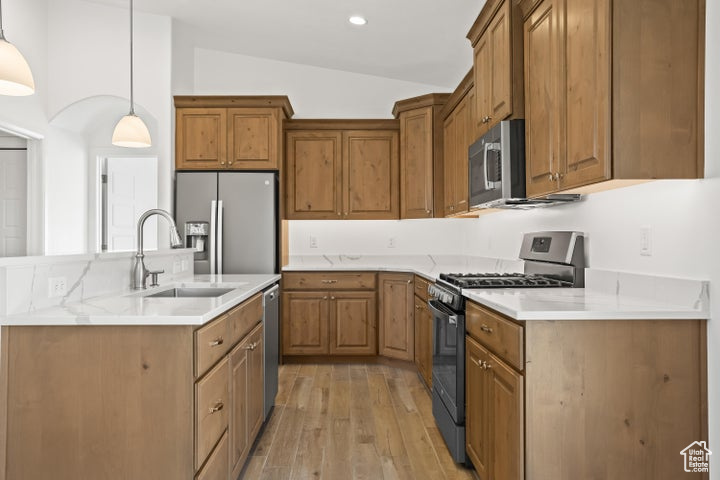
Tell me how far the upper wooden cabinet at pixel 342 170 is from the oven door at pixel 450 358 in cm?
210

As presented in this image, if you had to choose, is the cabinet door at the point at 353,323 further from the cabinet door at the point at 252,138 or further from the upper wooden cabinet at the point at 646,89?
the upper wooden cabinet at the point at 646,89

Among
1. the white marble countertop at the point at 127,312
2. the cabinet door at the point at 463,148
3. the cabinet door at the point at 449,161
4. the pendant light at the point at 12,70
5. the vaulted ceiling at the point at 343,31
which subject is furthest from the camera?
the cabinet door at the point at 449,161

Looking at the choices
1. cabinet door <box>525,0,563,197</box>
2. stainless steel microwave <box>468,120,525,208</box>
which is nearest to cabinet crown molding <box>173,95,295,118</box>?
stainless steel microwave <box>468,120,525,208</box>

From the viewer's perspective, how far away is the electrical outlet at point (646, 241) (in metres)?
1.96

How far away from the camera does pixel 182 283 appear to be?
2.80m

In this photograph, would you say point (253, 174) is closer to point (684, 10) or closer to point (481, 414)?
point (481, 414)

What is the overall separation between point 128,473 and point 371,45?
3880mm

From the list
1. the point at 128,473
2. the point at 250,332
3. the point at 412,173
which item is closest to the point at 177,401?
the point at 128,473

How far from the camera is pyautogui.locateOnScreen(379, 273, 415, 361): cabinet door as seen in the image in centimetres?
428

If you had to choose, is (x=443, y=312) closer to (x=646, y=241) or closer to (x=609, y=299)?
(x=609, y=299)

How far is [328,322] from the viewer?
4477 mm

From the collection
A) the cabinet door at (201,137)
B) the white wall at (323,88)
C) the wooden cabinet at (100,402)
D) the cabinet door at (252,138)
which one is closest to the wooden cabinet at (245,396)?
the wooden cabinet at (100,402)

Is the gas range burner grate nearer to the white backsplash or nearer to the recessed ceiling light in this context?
the white backsplash

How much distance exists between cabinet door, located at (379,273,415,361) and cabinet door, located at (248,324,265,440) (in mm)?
1794
